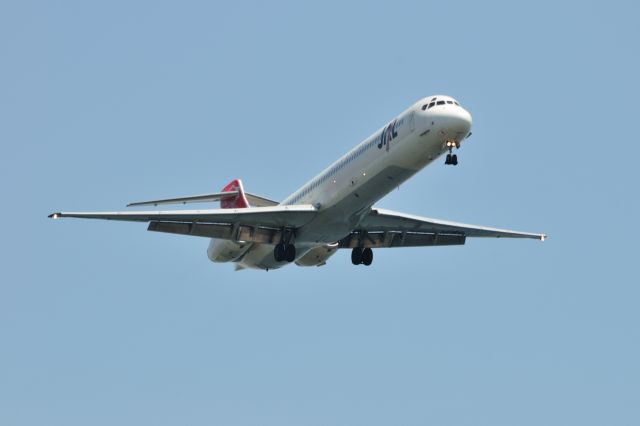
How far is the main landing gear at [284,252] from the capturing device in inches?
2120

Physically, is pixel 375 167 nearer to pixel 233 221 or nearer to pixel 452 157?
pixel 452 157

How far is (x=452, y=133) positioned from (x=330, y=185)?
6.81m

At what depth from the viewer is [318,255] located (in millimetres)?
57688

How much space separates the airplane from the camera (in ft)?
158

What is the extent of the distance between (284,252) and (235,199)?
7634mm

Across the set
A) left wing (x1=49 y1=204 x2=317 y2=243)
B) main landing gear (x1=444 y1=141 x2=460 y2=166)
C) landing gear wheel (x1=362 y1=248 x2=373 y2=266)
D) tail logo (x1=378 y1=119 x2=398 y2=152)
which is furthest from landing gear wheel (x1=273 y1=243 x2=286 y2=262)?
main landing gear (x1=444 y1=141 x2=460 y2=166)

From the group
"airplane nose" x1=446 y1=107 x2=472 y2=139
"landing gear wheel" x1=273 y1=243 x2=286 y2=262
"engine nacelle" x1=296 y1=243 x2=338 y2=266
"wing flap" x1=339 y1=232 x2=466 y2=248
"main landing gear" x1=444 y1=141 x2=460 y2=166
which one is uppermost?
"airplane nose" x1=446 y1=107 x2=472 y2=139

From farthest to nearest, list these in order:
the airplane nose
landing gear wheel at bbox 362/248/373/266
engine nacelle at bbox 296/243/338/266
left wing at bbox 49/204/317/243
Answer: engine nacelle at bbox 296/243/338/266 → landing gear wheel at bbox 362/248/373/266 → left wing at bbox 49/204/317/243 → the airplane nose

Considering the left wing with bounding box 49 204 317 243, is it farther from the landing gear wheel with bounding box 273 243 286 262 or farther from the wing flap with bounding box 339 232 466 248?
the wing flap with bounding box 339 232 466 248

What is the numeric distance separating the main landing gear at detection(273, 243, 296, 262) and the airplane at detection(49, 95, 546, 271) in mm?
46

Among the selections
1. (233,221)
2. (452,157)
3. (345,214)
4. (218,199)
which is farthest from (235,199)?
(452,157)

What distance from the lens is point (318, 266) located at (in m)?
58.9

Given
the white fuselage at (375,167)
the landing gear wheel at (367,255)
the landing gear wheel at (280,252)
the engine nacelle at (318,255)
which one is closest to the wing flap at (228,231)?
the landing gear wheel at (280,252)

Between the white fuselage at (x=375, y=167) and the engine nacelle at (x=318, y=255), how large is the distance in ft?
6.22
